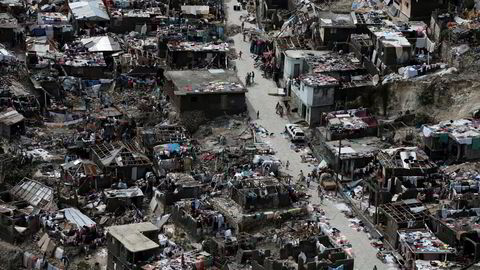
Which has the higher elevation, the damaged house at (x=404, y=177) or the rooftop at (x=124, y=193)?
the damaged house at (x=404, y=177)

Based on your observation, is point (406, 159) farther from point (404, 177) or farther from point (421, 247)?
point (421, 247)

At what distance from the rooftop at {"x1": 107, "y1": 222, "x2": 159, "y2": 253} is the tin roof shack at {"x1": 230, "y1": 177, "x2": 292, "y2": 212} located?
181 inches

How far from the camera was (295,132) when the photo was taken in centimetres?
5397

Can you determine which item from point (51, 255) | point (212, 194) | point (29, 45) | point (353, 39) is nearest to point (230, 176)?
point (212, 194)

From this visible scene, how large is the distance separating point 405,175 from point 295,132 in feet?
24.2

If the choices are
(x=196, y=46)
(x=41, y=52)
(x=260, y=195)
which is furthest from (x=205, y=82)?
(x=260, y=195)

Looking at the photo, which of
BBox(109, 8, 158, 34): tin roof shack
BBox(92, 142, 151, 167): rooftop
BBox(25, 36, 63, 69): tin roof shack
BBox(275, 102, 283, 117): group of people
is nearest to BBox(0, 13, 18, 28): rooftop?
BBox(25, 36, 63, 69): tin roof shack

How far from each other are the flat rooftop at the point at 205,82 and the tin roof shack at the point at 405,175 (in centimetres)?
994

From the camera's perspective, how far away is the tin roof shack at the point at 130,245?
41.4m

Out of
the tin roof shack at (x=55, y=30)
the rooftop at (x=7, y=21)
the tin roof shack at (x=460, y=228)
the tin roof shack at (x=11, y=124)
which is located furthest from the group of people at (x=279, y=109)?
the rooftop at (x=7, y=21)

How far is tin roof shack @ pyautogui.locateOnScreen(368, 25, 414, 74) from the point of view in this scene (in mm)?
57469

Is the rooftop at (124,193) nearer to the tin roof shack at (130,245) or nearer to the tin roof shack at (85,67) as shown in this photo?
the tin roof shack at (130,245)

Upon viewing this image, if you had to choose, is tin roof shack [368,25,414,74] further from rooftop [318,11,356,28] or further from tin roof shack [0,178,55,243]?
tin roof shack [0,178,55,243]

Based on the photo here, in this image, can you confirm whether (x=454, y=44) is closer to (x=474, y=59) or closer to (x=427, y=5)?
(x=474, y=59)
